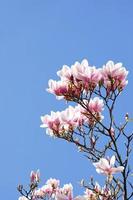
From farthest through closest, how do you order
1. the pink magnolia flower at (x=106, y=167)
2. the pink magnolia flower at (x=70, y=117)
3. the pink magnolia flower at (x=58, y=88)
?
the pink magnolia flower at (x=70, y=117) < the pink magnolia flower at (x=58, y=88) < the pink magnolia flower at (x=106, y=167)

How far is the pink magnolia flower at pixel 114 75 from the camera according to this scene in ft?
17.3

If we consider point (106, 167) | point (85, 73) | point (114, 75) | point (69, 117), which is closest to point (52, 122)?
point (69, 117)

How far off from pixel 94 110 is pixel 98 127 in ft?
0.75

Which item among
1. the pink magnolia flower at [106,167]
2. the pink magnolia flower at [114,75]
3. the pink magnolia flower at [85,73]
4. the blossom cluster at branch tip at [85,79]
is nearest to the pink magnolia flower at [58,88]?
the blossom cluster at branch tip at [85,79]

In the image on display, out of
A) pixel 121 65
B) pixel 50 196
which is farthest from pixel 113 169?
pixel 50 196

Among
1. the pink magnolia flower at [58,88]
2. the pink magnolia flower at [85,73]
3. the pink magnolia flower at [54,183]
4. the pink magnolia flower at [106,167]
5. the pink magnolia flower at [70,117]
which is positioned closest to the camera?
the pink magnolia flower at [106,167]

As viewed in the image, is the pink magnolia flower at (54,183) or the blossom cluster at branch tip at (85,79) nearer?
the blossom cluster at branch tip at (85,79)

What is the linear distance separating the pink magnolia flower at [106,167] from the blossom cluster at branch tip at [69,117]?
841 mm

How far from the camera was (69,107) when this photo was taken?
5.59 meters

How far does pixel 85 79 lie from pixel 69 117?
576 millimetres

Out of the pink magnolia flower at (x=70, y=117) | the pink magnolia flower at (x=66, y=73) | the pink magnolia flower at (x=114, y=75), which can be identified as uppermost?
the pink magnolia flower at (x=66, y=73)

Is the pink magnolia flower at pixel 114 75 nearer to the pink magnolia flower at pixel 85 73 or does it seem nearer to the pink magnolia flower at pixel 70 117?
the pink magnolia flower at pixel 85 73

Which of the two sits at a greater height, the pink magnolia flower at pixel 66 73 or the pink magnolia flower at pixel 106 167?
the pink magnolia flower at pixel 66 73

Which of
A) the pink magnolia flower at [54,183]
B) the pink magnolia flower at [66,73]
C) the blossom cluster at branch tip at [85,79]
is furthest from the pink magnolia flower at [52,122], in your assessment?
the pink magnolia flower at [54,183]
